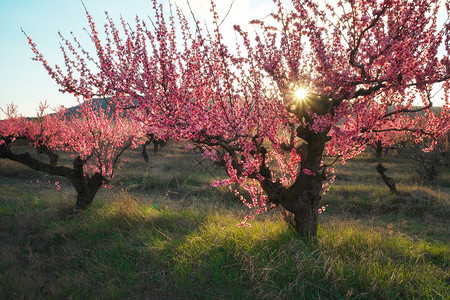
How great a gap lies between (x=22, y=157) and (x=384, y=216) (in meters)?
11.6

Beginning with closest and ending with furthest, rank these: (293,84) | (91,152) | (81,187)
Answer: (293,84), (81,187), (91,152)

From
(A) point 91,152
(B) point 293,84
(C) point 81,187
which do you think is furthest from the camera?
(A) point 91,152

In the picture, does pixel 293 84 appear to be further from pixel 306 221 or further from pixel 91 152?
pixel 91 152

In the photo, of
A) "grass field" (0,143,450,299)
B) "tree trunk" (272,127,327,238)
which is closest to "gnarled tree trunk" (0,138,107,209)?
"grass field" (0,143,450,299)

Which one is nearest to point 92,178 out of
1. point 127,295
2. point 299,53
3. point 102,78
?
point 102,78

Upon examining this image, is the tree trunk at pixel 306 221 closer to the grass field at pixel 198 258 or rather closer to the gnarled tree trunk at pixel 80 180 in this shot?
the grass field at pixel 198 258

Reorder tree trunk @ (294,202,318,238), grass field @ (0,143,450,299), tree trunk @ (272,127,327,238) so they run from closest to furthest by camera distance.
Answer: grass field @ (0,143,450,299)
tree trunk @ (272,127,327,238)
tree trunk @ (294,202,318,238)

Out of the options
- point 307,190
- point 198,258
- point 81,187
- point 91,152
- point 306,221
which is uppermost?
point 91,152

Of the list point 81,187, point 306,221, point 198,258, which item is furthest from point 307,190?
point 81,187

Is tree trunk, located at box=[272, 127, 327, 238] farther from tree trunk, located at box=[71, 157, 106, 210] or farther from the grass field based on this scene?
tree trunk, located at box=[71, 157, 106, 210]

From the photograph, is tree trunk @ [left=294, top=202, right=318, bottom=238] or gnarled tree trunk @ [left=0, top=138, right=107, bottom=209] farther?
gnarled tree trunk @ [left=0, top=138, right=107, bottom=209]

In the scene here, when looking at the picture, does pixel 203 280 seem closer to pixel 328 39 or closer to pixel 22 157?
pixel 328 39

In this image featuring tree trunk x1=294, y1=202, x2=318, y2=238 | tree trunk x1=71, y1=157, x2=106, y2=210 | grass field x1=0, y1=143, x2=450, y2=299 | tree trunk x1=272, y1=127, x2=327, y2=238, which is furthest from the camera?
tree trunk x1=71, y1=157, x2=106, y2=210

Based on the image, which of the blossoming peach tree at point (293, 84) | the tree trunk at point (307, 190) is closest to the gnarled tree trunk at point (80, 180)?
the blossoming peach tree at point (293, 84)
